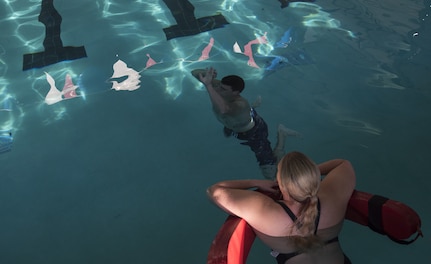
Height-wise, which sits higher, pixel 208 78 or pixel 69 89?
pixel 208 78

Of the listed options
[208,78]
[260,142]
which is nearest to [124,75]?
[208,78]

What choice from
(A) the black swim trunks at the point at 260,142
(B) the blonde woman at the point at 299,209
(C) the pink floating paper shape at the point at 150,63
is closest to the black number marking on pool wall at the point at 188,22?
Result: (C) the pink floating paper shape at the point at 150,63

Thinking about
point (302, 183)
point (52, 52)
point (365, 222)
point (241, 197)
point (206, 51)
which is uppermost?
point (302, 183)

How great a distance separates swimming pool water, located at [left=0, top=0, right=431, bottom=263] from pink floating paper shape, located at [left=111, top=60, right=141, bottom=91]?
0.04m

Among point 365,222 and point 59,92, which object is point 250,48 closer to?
point 59,92

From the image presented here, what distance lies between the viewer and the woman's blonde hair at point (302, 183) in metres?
2.02

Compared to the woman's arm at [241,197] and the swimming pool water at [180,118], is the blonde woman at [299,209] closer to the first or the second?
the woman's arm at [241,197]

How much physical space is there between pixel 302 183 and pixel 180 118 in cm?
261

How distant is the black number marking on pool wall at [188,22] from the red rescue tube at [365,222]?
152 inches

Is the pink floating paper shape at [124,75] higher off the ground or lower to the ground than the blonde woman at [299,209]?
lower

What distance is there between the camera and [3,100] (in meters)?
4.82

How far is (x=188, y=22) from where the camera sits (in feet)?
19.5

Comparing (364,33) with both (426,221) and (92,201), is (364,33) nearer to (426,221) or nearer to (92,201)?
(426,221)

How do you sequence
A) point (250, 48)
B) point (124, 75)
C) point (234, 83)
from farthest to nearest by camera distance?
1. point (250, 48)
2. point (124, 75)
3. point (234, 83)
